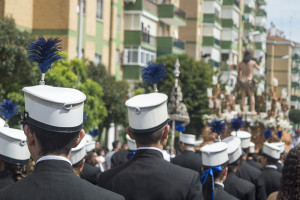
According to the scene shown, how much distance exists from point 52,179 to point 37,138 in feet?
0.73

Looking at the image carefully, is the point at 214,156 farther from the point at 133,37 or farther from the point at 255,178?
the point at 133,37

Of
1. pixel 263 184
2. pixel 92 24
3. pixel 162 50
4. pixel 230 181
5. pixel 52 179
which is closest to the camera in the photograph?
pixel 52 179

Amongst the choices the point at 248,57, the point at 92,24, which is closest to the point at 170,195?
the point at 248,57

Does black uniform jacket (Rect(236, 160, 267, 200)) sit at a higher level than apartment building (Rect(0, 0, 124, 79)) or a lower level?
lower

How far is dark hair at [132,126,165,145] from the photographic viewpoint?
494 centimetres

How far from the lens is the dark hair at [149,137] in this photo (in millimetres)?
4941

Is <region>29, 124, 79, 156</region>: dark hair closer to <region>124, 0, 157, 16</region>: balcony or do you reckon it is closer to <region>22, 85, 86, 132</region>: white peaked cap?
<region>22, 85, 86, 132</region>: white peaked cap

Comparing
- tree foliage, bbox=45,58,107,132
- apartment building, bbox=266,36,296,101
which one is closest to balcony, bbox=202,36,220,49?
tree foliage, bbox=45,58,107,132

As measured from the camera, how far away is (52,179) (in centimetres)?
334

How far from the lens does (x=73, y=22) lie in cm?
3075

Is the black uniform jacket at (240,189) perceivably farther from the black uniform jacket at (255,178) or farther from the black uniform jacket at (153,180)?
the black uniform jacket at (153,180)

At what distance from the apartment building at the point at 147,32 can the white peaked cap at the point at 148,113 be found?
37.5m

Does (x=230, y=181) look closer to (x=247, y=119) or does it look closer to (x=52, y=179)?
(x=52, y=179)

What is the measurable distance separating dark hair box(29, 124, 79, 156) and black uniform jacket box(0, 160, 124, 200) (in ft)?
0.16
